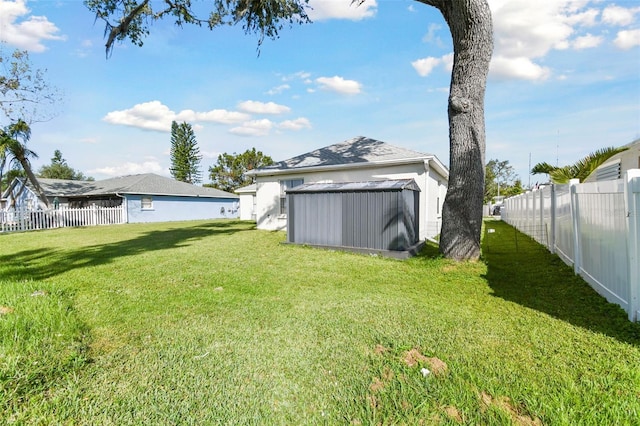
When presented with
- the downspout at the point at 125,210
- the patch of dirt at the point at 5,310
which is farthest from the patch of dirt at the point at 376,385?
the downspout at the point at 125,210

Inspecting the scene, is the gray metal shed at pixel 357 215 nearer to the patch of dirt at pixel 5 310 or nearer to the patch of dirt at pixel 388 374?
the patch of dirt at pixel 388 374

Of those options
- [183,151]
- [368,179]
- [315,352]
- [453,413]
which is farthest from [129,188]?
[453,413]

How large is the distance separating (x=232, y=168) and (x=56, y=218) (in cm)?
2816

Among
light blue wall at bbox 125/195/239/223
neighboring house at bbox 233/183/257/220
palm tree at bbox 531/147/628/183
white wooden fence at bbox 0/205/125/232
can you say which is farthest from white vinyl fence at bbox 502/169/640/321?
light blue wall at bbox 125/195/239/223

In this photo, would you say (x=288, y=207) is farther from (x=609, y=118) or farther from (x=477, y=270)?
(x=609, y=118)

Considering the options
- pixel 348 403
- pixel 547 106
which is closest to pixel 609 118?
pixel 547 106

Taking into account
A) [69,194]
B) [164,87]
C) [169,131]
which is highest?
[169,131]

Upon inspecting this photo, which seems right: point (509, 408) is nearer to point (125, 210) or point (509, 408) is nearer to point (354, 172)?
point (354, 172)

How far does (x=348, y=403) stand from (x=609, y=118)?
16789 mm

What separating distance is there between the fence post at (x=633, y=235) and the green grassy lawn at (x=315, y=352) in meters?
0.26

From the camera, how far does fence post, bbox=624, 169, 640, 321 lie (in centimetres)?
301

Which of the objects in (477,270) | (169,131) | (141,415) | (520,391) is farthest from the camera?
(169,131)

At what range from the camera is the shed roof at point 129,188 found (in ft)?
76.7

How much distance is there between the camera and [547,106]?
1388 cm
